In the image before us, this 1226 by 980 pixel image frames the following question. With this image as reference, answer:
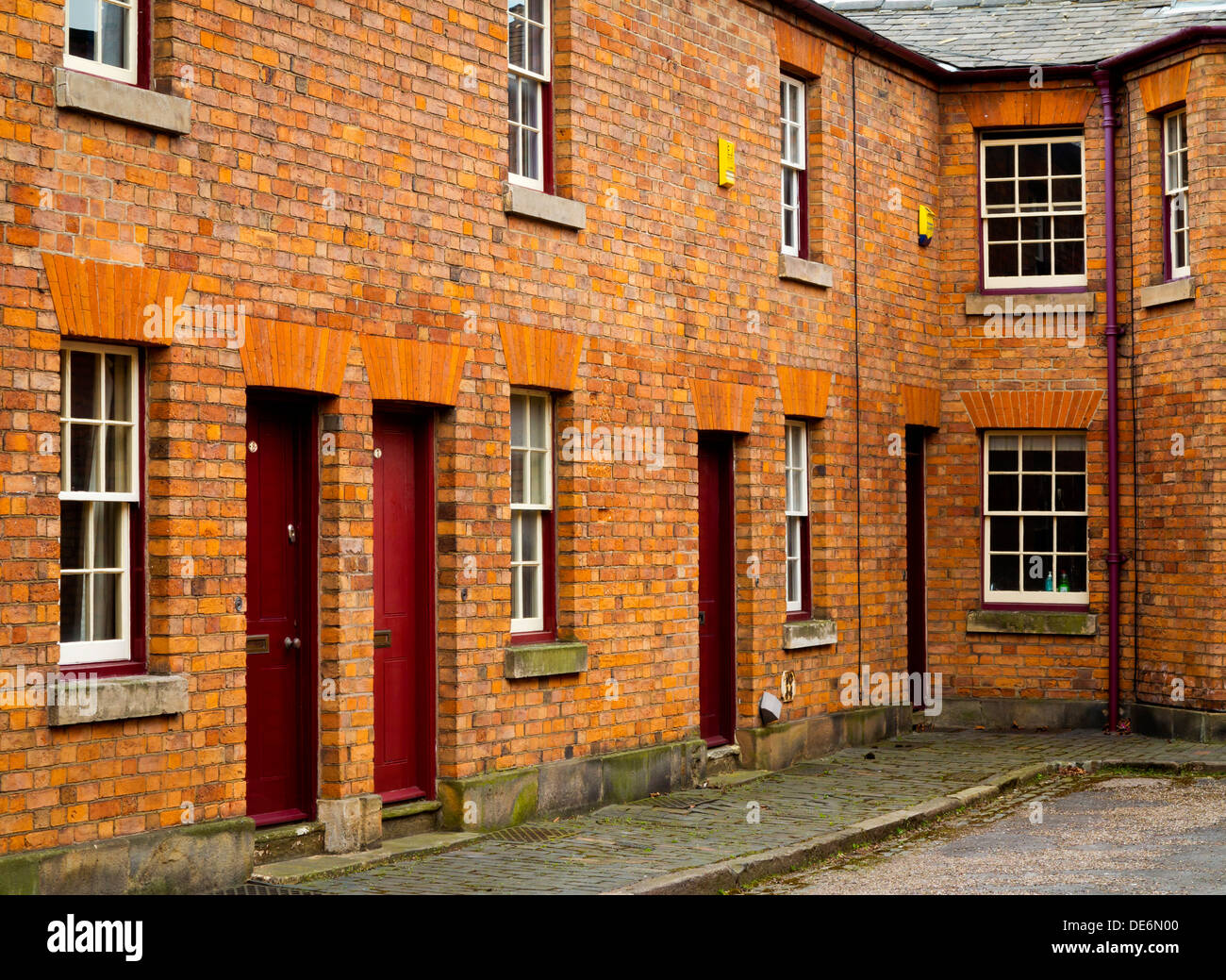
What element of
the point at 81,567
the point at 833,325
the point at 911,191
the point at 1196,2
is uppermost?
the point at 1196,2

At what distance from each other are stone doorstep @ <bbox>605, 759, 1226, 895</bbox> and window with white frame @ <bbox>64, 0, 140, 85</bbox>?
17.1 ft

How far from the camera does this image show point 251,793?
30.1ft

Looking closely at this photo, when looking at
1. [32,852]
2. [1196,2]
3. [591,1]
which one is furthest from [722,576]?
[1196,2]

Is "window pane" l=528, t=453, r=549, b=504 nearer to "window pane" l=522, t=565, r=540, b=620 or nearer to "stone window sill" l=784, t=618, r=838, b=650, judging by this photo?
"window pane" l=522, t=565, r=540, b=620

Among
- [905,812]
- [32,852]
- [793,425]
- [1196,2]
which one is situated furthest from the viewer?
[1196,2]

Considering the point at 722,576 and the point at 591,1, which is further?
the point at 722,576

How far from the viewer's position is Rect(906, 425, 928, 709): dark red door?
17156 millimetres

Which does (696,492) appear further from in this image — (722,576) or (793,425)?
(793,425)

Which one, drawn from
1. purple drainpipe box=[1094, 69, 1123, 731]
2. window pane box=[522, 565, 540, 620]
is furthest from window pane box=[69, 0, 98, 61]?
purple drainpipe box=[1094, 69, 1123, 731]

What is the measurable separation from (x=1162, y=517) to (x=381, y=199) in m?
9.75

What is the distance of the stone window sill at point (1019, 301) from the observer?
1673cm

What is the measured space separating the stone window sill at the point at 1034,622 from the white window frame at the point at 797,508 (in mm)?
3000

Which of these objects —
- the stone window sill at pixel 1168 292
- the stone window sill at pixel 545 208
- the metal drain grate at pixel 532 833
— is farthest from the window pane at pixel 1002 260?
the metal drain grate at pixel 532 833

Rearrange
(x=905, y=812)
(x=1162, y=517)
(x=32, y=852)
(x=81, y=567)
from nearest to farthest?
1. (x=32, y=852)
2. (x=81, y=567)
3. (x=905, y=812)
4. (x=1162, y=517)
